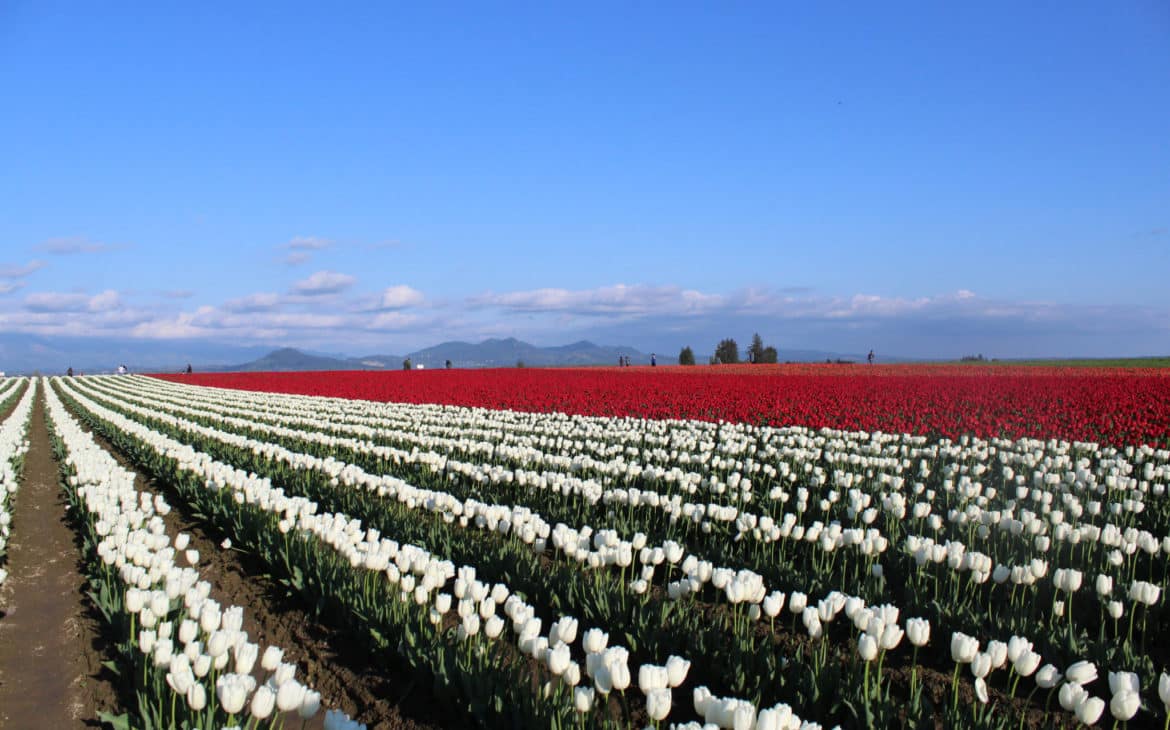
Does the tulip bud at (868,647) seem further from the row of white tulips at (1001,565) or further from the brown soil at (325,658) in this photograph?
the brown soil at (325,658)

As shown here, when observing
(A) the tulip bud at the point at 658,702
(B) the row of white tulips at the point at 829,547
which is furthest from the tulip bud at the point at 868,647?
(A) the tulip bud at the point at 658,702

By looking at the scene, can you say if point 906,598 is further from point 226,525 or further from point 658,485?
point 226,525

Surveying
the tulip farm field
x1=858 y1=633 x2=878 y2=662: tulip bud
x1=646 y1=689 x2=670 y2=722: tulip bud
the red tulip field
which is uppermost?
the red tulip field

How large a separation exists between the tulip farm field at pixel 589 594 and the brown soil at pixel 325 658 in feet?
0.07

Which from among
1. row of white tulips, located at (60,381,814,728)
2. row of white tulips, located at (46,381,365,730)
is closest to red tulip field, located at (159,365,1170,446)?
row of white tulips, located at (60,381,814,728)

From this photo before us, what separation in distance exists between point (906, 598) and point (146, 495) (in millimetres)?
6849

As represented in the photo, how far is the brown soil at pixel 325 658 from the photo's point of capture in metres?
4.29

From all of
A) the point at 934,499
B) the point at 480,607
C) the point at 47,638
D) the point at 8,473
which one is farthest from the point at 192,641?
the point at 934,499

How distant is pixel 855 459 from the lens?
9.75 meters

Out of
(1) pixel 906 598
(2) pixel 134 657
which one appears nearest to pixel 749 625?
(1) pixel 906 598

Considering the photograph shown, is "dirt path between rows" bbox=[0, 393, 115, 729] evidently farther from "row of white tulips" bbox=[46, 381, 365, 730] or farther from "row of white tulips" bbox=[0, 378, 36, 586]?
"row of white tulips" bbox=[46, 381, 365, 730]

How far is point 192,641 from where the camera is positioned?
4.00 m

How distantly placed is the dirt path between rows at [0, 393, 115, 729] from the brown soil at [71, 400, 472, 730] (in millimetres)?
1008

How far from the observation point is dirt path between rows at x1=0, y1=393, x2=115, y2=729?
4.50 m
